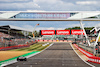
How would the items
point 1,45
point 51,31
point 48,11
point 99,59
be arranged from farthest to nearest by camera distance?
1. point 51,31
2. point 1,45
3. point 48,11
4. point 99,59

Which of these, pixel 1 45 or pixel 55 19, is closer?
pixel 55 19

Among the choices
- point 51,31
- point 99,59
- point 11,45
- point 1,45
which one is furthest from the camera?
point 51,31

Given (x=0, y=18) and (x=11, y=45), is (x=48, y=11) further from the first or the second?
(x=11, y=45)

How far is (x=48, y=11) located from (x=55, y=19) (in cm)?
231

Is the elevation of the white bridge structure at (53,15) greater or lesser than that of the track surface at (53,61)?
greater

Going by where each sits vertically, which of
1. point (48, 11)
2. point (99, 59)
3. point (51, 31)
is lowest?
point (99, 59)

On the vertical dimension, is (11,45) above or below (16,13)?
below

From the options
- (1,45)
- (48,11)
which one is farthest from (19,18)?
(1,45)

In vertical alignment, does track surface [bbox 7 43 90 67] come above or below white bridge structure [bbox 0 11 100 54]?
below

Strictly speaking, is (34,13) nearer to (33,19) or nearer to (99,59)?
(33,19)

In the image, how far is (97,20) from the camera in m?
35.9

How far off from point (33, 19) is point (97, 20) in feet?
44.6

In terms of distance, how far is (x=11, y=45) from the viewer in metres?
49.4

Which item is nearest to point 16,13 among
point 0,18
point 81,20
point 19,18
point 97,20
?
point 19,18
